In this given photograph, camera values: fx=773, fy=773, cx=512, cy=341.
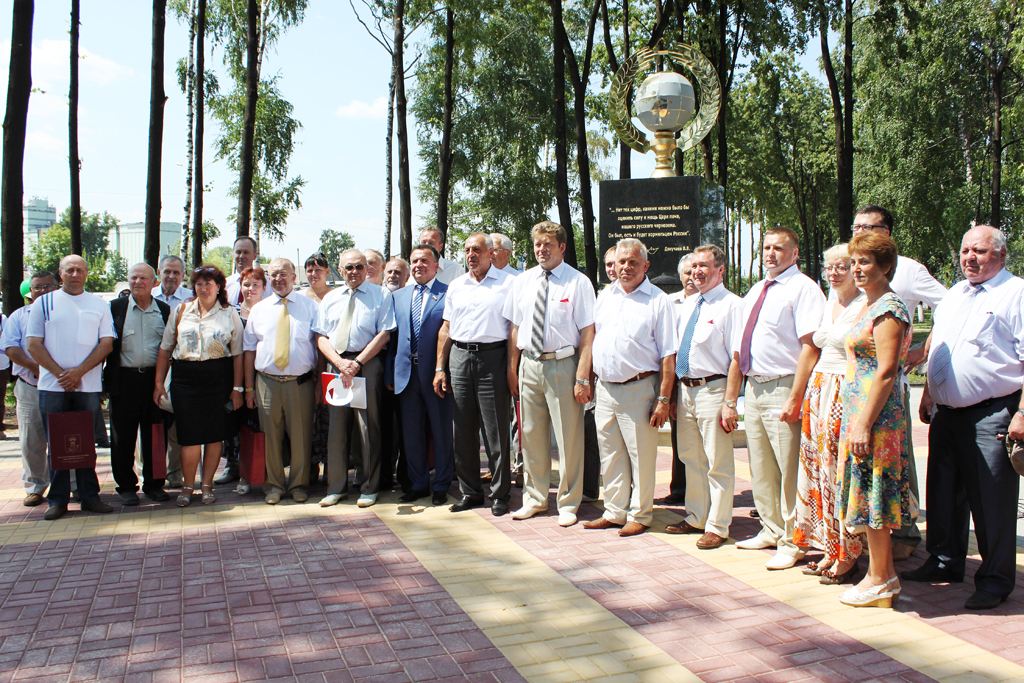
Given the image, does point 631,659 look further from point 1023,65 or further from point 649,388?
point 1023,65

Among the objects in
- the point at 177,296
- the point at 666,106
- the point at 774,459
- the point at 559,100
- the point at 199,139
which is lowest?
the point at 774,459

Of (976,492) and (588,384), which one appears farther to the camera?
(588,384)

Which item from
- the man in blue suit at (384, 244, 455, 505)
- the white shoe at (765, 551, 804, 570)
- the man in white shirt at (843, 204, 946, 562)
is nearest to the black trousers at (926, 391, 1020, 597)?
the man in white shirt at (843, 204, 946, 562)

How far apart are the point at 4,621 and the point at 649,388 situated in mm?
4092

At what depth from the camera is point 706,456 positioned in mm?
5438

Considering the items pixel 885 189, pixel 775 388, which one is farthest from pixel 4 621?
pixel 885 189

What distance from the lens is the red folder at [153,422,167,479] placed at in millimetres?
6559

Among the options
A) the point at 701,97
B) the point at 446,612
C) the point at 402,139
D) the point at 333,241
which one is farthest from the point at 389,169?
the point at 333,241

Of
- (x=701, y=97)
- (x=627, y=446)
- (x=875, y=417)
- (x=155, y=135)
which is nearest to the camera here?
(x=875, y=417)

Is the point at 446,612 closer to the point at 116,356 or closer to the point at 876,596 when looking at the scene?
the point at 876,596

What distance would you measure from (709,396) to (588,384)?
0.88m

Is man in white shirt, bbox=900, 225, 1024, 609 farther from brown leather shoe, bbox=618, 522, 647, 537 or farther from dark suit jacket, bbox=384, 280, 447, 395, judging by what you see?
dark suit jacket, bbox=384, 280, 447, 395

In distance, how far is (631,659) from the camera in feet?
11.6

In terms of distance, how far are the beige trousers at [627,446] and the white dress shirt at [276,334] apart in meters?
2.54
